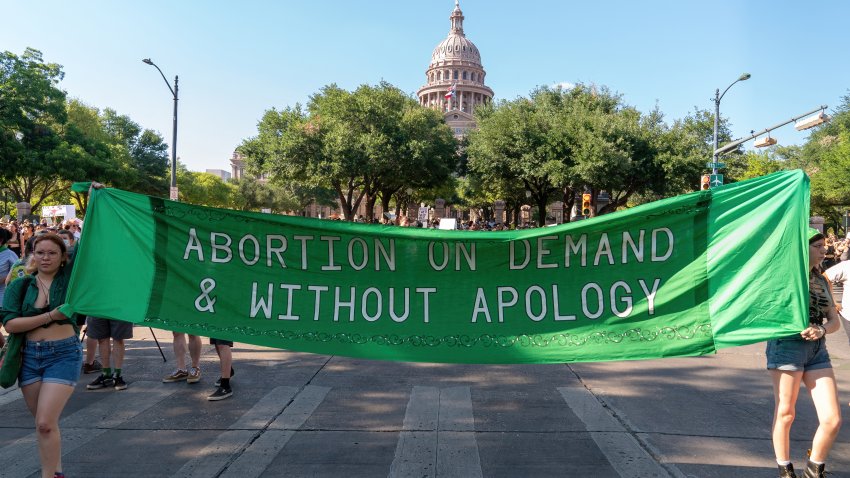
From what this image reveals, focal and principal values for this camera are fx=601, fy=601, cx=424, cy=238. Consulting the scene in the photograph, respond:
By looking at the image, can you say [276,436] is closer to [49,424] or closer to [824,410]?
[49,424]

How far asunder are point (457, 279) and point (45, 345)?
2668mm

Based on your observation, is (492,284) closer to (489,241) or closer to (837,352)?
(489,241)

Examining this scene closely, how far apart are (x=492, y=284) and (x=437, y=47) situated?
132m

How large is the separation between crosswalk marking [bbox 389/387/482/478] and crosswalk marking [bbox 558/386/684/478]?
0.99 metres

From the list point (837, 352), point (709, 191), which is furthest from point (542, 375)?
point (837, 352)

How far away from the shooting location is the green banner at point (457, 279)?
402cm

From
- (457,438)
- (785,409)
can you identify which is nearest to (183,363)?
(457,438)

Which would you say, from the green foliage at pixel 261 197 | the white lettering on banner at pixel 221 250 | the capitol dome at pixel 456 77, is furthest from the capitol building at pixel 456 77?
the white lettering on banner at pixel 221 250

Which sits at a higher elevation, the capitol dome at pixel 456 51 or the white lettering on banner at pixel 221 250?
the capitol dome at pixel 456 51

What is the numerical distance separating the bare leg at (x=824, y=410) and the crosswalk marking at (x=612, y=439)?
863 mm

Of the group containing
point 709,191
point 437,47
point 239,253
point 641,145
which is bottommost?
point 239,253

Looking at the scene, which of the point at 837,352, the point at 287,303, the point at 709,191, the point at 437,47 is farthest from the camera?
the point at 437,47

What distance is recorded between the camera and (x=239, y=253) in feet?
14.6

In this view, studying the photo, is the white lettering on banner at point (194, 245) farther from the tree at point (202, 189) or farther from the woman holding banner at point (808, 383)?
the tree at point (202, 189)
